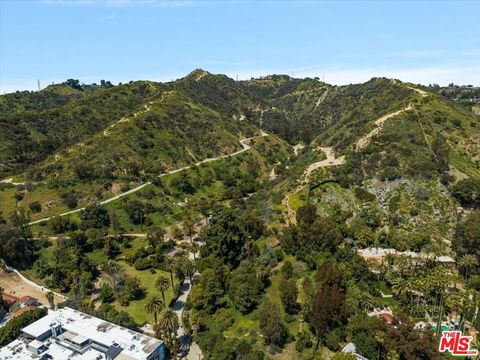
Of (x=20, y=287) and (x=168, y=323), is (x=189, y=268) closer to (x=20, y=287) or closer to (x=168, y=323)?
(x=168, y=323)

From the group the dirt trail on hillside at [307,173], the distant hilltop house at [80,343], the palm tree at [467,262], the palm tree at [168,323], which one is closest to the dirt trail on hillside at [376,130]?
the dirt trail on hillside at [307,173]

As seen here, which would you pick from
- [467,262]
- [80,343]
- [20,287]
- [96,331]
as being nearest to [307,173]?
[467,262]

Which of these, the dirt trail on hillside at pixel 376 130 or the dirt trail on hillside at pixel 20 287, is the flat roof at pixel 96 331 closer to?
the dirt trail on hillside at pixel 20 287

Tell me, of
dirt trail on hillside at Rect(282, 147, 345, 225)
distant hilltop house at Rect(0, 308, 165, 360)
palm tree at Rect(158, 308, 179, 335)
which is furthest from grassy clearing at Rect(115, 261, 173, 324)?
dirt trail on hillside at Rect(282, 147, 345, 225)

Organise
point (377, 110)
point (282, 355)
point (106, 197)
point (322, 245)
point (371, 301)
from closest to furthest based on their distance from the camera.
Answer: point (282, 355)
point (371, 301)
point (322, 245)
point (106, 197)
point (377, 110)

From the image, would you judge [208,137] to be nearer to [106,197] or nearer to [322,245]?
[106,197]

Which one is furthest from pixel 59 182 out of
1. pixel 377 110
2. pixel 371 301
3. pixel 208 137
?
pixel 377 110
